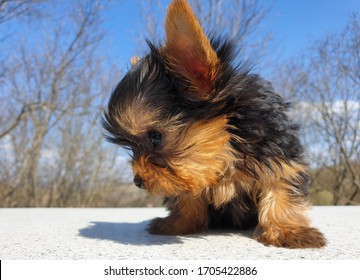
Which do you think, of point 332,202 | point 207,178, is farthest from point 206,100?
point 332,202

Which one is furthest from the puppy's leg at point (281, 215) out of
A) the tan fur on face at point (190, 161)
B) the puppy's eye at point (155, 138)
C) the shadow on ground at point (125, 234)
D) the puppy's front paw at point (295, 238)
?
the puppy's eye at point (155, 138)

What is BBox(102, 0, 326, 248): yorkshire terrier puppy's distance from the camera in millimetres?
1992

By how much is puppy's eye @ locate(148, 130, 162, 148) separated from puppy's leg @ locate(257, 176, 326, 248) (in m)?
0.70

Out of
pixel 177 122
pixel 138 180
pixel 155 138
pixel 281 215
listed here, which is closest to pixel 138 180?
pixel 138 180

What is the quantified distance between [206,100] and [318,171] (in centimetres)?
679

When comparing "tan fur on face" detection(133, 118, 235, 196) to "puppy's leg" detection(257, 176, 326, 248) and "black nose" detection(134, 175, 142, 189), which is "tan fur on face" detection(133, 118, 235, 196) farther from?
"puppy's leg" detection(257, 176, 326, 248)

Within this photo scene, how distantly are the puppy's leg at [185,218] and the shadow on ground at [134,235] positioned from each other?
2.7 inches

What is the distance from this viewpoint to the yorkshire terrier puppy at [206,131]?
78.4 inches

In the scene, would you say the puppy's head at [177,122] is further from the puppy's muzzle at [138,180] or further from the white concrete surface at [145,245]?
the white concrete surface at [145,245]

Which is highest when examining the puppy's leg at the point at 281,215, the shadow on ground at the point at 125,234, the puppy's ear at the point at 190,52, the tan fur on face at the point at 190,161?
the puppy's ear at the point at 190,52

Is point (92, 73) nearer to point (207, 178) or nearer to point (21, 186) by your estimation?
point (21, 186)

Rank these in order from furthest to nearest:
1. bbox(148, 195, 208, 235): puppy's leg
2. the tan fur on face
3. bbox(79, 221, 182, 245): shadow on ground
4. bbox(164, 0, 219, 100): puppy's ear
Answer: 1. bbox(148, 195, 208, 235): puppy's leg
2. bbox(79, 221, 182, 245): shadow on ground
3. the tan fur on face
4. bbox(164, 0, 219, 100): puppy's ear

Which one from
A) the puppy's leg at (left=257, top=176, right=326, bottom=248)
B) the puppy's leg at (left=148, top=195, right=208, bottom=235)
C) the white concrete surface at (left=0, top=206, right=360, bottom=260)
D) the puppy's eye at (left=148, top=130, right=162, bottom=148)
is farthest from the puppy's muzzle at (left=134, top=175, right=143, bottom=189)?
the puppy's leg at (left=257, top=176, right=326, bottom=248)

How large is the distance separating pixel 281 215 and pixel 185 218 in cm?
70
